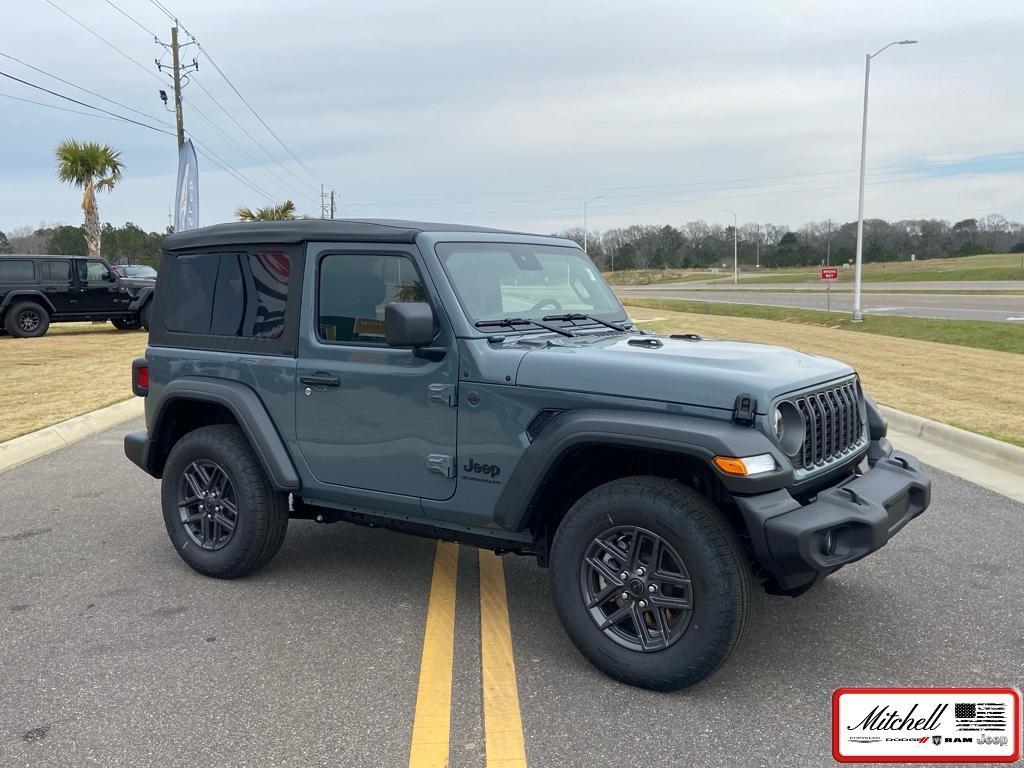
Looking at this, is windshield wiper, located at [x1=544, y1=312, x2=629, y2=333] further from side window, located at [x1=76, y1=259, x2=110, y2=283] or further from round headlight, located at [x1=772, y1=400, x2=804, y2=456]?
side window, located at [x1=76, y1=259, x2=110, y2=283]

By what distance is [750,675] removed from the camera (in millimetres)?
3689

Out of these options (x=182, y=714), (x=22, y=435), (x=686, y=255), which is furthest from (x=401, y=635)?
(x=686, y=255)

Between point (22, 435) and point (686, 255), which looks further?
point (686, 255)

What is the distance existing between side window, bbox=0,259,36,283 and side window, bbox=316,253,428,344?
63.8ft

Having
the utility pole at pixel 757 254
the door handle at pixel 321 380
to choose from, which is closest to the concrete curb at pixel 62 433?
the door handle at pixel 321 380

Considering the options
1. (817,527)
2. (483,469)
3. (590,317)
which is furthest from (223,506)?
(817,527)

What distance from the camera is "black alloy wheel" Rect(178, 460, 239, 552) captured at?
4879 mm

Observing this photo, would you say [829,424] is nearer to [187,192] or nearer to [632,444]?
[632,444]

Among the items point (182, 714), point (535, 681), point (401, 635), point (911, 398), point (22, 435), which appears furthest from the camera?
point (911, 398)

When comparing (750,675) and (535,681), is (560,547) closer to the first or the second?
(535,681)

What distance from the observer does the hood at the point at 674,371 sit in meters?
3.46

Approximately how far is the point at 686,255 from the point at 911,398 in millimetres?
96330

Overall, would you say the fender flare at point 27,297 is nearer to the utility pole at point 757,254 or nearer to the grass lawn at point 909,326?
the grass lawn at point 909,326

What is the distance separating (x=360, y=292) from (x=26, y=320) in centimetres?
1973
